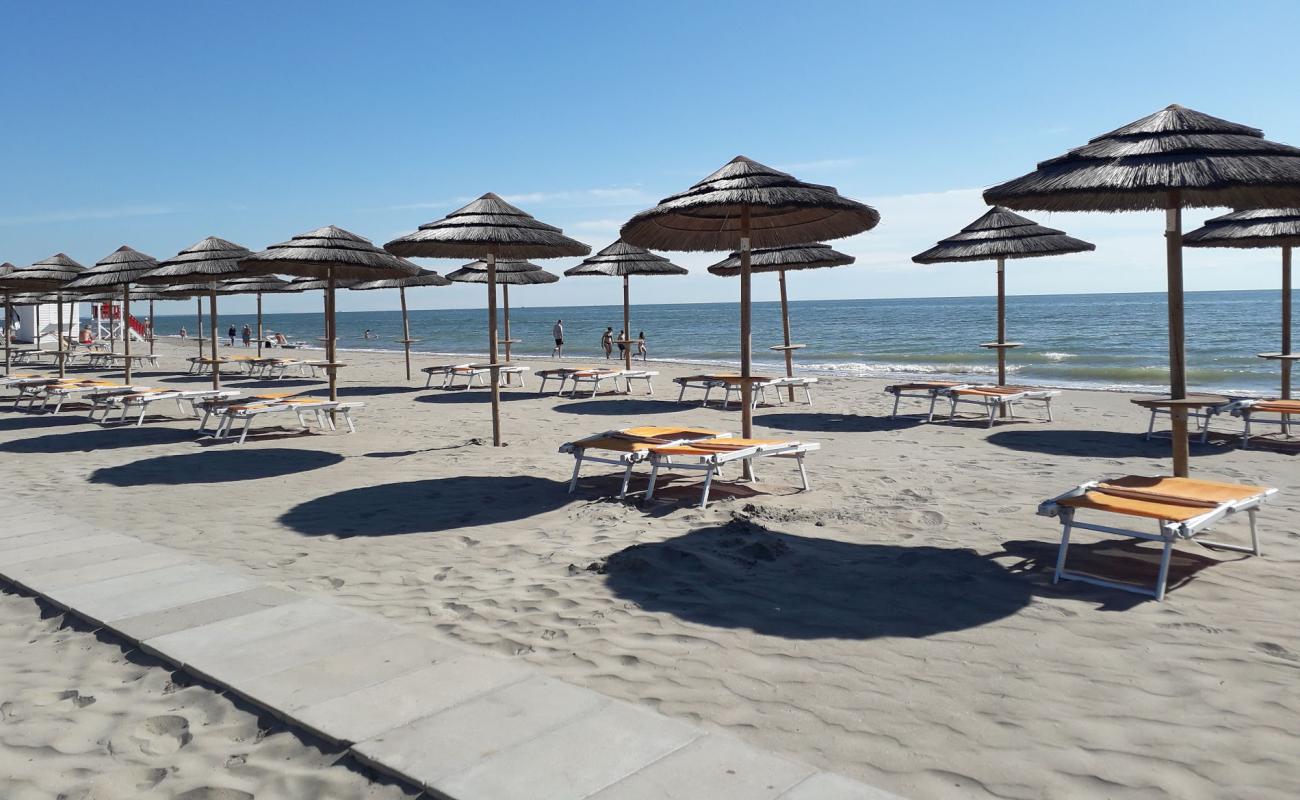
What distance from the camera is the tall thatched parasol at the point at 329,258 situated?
9.32m

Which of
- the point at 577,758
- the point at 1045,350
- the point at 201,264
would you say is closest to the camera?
the point at 577,758

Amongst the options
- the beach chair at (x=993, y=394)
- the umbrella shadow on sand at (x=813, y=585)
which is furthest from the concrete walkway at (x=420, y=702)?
the beach chair at (x=993, y=394)

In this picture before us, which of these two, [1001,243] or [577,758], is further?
[1001,243]

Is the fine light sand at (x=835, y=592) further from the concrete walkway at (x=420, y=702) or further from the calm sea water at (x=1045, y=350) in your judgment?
the calm sea water at (x=1045, y=350)

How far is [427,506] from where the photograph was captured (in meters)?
6.52

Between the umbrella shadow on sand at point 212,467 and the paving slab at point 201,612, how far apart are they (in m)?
3.68

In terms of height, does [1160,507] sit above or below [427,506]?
above

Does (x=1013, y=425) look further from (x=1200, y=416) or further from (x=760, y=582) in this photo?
(x=760, y=582)

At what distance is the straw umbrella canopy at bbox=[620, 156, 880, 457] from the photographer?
636 centimetres

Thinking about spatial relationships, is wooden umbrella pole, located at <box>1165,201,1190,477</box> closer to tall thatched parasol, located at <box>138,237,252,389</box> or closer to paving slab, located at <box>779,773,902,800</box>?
paving slab, located at <box>779,773,902,800</box>

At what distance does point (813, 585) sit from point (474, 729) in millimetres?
2161

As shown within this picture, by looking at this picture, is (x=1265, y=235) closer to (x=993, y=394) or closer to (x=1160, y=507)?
(x=993, y=394)

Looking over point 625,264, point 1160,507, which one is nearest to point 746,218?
point 1160,507

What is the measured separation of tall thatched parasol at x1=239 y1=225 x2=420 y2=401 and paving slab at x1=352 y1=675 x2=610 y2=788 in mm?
7210
